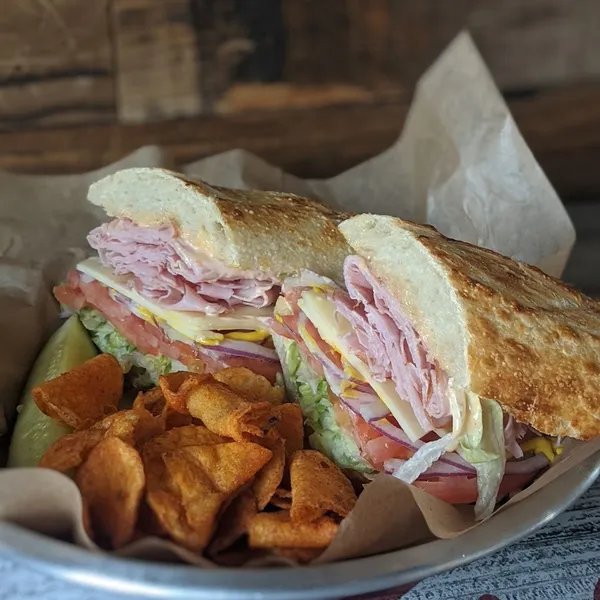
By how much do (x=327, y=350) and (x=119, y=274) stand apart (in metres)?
0.56

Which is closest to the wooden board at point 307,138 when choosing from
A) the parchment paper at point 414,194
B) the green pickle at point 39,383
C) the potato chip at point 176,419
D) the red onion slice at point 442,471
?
the parchment paper at point 414,194

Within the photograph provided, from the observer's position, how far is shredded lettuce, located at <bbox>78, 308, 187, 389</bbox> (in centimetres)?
178

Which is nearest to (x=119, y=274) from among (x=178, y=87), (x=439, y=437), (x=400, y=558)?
(x=439, y=437)

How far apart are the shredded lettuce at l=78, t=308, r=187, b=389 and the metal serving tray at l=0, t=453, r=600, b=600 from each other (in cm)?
68

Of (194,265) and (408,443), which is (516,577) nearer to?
(408,443)

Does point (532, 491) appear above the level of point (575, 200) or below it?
above

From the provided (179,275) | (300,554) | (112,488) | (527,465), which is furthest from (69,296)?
(527,465)

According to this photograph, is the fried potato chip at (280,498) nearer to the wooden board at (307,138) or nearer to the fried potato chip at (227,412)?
the fried potato chip at (227,412)

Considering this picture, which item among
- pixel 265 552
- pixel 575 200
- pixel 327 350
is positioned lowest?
pixel 575 200

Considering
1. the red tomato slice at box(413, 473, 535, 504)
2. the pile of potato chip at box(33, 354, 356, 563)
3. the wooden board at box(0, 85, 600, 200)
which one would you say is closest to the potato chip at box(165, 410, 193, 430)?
the pile of potato chip at box(33, 354, 356, 563)

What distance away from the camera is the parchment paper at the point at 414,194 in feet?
6.47

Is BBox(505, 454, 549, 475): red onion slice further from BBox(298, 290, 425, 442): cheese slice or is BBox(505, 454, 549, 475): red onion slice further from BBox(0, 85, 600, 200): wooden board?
BBox(0, 85, 600, 200): wooden board

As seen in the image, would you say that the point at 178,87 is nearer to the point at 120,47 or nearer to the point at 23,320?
the point at 120,47

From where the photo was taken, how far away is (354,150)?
3.13m
